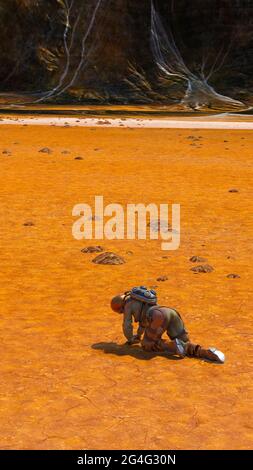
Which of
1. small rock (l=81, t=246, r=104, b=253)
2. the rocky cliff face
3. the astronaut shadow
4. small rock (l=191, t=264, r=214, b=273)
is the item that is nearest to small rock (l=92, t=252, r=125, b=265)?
small rock (l=81, t=246, r=104, b=253)

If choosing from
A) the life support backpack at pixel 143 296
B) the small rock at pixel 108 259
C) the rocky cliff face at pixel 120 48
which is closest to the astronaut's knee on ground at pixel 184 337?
the life support backpack at pixel 143 296

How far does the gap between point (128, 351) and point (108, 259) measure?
4.44 metres

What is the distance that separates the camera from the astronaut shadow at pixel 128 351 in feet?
27.5

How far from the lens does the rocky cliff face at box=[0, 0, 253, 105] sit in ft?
369

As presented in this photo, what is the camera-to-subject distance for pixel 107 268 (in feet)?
41.2

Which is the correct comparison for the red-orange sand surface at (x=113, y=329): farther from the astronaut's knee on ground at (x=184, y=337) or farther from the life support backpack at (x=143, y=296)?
the life support backpack at (x=143, y=296)

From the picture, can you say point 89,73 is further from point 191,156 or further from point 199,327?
point 199,327

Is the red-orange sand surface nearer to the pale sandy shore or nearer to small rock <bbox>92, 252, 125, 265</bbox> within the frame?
small rock <bbox>92, 252, 125, 265</bbox>

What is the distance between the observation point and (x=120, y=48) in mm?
116938

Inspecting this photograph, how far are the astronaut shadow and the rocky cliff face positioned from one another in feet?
334

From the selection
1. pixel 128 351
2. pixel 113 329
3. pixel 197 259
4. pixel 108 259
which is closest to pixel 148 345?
pixel 128 351

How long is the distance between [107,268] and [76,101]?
9626cm

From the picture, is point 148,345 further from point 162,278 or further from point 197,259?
point 197,259

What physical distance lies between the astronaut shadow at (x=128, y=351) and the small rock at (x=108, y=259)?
4.14m
